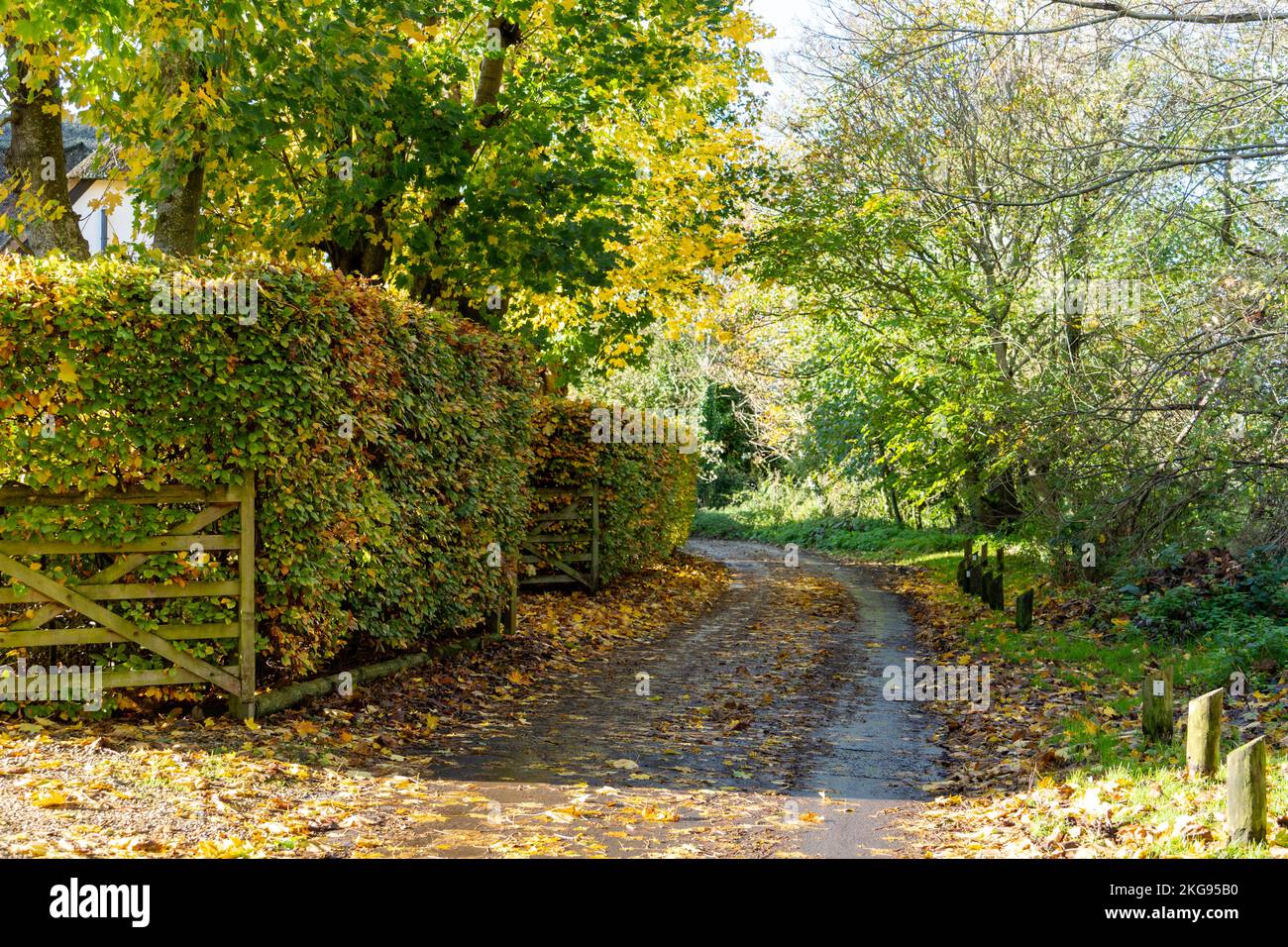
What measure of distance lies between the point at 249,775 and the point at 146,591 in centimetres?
191

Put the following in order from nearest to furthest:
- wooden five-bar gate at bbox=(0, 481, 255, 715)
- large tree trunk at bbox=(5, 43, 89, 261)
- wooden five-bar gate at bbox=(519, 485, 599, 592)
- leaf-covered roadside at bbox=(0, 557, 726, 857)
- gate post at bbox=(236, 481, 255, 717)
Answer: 1. leaf-covered roadside at bbox=(0, 557, 726, 857)
2. wooden five-bar gate at bbox=(0, 481, 255, 715)
3. gate post at bbox=(236, 481, 255, 717)
4. large tree trunk at bbox=(5, 43, 89, 261)
5. wooden five-bar gate at bbox=(519, 485, 599, 592)

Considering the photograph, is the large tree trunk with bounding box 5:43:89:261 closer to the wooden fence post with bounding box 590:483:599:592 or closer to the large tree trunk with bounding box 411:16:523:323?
the large tree trunk with bounding box 411:16:523:323

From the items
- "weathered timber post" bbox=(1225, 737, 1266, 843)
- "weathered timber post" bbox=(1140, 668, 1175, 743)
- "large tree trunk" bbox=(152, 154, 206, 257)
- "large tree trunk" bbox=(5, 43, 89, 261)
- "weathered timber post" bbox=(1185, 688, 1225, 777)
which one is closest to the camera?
"weathered timber post" bbox=(1225, 737, 1266, 843)

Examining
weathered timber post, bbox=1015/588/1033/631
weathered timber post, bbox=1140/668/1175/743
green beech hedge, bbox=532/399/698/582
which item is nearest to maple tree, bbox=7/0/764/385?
green beech hedge, bbox=532/399/698/582

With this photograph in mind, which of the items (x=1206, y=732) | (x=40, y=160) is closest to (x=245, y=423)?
(x=40, y=160)

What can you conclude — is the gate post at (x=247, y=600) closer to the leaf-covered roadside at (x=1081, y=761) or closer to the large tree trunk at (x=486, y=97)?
the leaf-covered roadside at (x=1081, y=761)

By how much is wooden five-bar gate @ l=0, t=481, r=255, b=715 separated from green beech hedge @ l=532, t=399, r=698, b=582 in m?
7.98

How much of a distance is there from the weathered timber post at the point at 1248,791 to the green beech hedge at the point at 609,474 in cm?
1179

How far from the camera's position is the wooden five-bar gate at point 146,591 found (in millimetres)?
7883

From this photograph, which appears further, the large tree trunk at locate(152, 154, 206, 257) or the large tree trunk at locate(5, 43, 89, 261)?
the large tree trunk at locate(152, 154, 206, 257)

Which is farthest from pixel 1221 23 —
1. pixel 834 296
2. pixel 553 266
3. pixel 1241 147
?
pixel 834 296

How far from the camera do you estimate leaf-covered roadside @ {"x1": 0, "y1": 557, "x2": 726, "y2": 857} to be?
5.75 m

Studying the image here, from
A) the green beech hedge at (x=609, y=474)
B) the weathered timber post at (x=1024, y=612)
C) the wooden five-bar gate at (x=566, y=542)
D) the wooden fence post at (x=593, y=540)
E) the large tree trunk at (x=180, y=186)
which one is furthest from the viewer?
the wooden fence post at (x=593, y=540)

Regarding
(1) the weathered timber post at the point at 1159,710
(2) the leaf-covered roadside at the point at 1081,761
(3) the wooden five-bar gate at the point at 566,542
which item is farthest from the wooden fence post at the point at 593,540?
(1) the weathered timber post at the point at 1159,710
